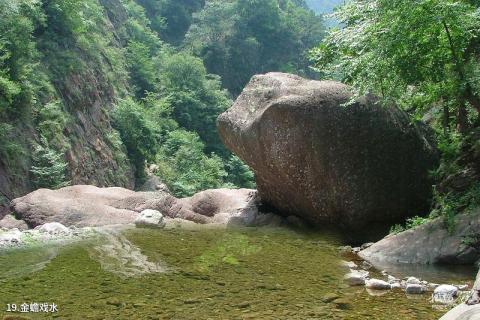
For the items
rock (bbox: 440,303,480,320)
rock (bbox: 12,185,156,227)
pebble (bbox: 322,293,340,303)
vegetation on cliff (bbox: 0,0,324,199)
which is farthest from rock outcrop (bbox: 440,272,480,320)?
vegetation on cliff (bbox: 0,0,324,199)

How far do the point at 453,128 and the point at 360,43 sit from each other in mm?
3871

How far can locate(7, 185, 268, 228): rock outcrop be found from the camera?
1507 centimetres

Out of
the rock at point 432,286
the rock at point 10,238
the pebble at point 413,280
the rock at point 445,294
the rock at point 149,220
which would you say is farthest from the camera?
the rock at point 149,220

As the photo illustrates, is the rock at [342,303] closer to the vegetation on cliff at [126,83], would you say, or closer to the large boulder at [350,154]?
the large boulder at [350,154]

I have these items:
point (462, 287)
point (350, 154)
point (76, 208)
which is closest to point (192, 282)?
point (462, 287)

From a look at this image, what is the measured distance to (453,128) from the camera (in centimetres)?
1298

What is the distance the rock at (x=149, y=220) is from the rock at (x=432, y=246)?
21.2 ft

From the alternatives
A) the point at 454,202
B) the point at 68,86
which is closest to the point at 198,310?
the point at 454,202

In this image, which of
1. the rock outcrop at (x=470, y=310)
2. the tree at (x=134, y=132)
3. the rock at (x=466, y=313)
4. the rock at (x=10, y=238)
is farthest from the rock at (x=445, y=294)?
the tree at (x=134, y=132)

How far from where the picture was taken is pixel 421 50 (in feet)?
32.4

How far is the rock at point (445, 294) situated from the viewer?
7.10m

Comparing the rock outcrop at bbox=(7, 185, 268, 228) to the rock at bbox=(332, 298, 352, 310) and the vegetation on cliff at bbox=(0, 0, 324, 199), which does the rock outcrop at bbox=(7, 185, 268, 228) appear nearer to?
the vegetation on cliff at bbox=(0, 0, 324, 199)

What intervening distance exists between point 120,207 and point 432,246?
1045 cm

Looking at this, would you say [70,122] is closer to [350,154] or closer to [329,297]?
[350,154]
